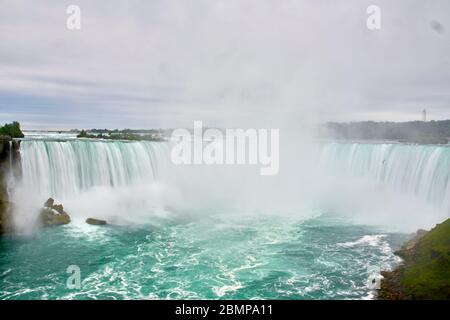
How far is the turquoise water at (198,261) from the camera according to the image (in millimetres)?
14539

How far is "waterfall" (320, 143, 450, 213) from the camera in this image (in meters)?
26.6

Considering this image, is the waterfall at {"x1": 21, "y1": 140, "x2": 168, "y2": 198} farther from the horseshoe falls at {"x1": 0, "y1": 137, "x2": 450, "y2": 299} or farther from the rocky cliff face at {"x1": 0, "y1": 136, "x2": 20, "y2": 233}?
the rocky cliff face at {"x1": 0, "y1": 136, "x2": 20, "y2": 233}

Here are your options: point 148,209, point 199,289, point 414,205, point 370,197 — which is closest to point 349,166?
point 370,197

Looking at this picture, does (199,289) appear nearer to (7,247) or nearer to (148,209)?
(7,247)

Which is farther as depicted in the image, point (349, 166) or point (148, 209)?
point (349, 166)

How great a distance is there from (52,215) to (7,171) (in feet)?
12.4

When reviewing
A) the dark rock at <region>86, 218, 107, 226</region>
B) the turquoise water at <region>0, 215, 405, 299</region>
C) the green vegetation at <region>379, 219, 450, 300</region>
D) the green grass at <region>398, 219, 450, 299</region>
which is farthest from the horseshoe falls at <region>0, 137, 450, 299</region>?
the green grass at <region>398, 219, 450, 299</region>

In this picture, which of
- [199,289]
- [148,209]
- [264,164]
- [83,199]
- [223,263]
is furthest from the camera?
[264,164]

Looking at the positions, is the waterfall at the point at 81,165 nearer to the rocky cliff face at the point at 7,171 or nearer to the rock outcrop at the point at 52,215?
the rocky cliff face at the point at 7,171

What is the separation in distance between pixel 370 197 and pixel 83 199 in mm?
22726

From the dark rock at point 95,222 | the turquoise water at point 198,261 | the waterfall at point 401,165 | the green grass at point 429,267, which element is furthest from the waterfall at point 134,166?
the green grass at point 429,267

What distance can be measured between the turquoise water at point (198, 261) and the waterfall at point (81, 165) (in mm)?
4367

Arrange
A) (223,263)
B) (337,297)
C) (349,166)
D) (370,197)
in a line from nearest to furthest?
(337,297)
(223,263)
(370,197)
(349,166)

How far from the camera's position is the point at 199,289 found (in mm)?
14758
